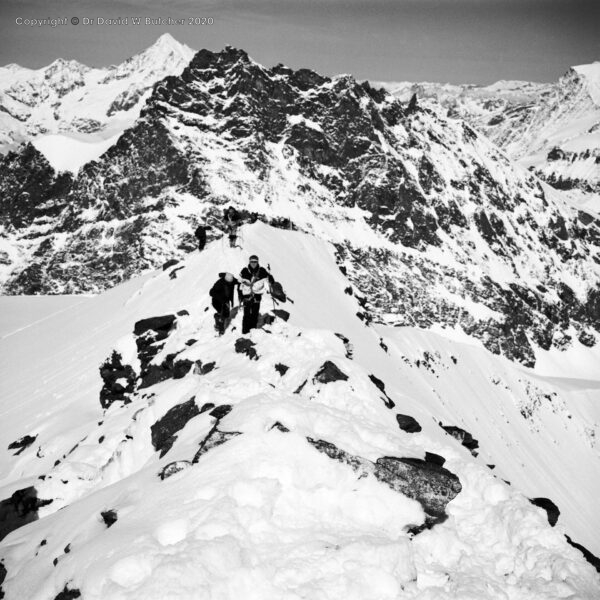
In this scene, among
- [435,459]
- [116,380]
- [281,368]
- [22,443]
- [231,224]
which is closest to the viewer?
[435,459]

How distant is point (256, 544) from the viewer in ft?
23.3

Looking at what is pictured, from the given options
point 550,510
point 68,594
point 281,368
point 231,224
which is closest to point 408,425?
point 550,510

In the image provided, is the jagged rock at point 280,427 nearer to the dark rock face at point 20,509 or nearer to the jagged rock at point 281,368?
the jagged rock at point 281,368

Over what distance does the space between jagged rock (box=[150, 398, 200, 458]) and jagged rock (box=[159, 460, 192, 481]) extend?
2573 millimetres

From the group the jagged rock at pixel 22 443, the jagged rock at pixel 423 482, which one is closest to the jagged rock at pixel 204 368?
the jagged rock at pixel 423 482

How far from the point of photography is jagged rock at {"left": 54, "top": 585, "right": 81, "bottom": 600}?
661 cm

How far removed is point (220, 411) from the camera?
10.4 meters

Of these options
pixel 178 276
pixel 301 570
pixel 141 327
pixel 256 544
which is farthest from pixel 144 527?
pixel 178 276

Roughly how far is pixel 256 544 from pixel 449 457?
4191mm

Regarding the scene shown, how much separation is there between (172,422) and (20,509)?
3.61m

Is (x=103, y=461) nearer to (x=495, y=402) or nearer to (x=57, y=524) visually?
(x=57, y=524)

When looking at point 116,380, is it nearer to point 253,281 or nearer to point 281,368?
point 253,281

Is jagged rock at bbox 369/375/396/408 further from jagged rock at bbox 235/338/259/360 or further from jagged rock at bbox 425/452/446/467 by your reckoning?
jagged rock at bbox 235/338/259/360

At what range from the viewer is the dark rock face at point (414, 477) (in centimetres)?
810
